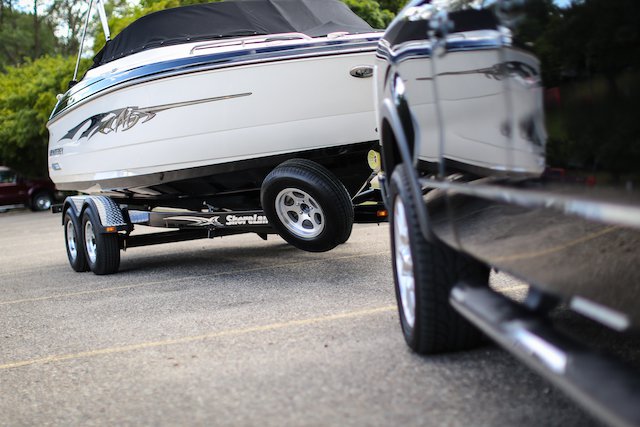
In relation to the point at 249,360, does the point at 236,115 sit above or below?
above

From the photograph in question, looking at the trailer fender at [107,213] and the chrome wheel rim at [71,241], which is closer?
the trailer fender at [107,213]

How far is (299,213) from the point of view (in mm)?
6910

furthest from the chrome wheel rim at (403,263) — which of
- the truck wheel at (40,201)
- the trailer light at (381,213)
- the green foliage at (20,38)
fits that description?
the green foliage at (20,38)

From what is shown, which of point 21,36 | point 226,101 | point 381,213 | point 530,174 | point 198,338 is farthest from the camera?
point 21,36

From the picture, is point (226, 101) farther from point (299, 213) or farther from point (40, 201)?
point (40, 201)

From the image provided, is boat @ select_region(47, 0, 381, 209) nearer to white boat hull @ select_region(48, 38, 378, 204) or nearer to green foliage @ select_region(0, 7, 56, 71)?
white boat hull @ select_region(48, 38, 378, 204)

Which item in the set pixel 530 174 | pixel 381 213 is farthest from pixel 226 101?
pixel 530 174

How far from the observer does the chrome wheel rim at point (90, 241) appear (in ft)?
29.7

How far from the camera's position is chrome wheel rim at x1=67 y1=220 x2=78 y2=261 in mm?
9530

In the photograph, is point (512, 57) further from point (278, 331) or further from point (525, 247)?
point (278, 331)

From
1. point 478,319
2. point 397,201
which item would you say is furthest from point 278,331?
point 478,319

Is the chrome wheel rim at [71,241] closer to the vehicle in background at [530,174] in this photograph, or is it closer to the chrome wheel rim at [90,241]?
the chrome wheel rim at [90,241]

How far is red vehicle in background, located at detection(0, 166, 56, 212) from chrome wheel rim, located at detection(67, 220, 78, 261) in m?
23.4

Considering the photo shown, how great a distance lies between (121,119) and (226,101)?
1316mm
